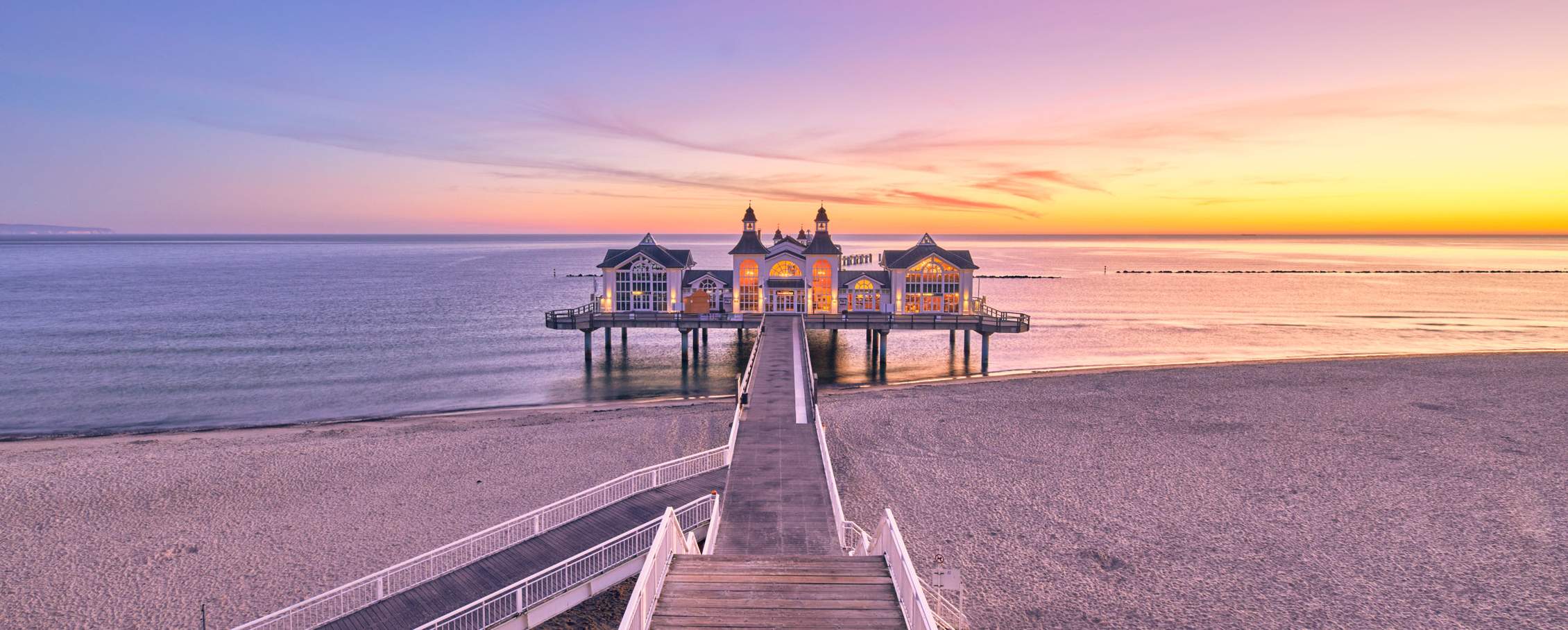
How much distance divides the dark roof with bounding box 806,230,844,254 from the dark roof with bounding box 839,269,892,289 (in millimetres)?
1521

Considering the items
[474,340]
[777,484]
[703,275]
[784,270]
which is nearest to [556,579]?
[777,484]

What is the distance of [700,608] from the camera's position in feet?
29.3

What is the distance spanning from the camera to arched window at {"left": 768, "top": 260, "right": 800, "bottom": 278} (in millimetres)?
46250

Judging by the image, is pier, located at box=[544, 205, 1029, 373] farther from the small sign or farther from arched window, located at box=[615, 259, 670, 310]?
the small sign

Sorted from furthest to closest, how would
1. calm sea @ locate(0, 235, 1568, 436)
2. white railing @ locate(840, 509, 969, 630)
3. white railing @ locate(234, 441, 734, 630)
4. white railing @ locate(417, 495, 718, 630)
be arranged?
1. calm sea @ locate(0, 235, 1568, 436)
2. white railing @ locate(234, 441, 734, 630)
3. white railing @ locate(417, 495, 718, 630)
4. white railing @ locate(840, 509, 969, 630)

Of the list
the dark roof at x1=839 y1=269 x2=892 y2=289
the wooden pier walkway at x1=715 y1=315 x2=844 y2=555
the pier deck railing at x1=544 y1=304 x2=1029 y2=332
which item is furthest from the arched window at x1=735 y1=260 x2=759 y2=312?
the wooden pier walkway at x1=715 y1=315 x2=844 y2=555

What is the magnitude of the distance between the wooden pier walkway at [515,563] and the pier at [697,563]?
0.03 metres

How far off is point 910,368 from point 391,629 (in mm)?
34664

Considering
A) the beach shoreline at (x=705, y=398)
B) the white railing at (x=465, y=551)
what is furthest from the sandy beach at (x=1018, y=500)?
the white railing at (x=465, y=551)

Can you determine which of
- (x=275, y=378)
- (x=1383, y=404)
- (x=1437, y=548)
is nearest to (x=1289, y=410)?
(x=1383, y=404)

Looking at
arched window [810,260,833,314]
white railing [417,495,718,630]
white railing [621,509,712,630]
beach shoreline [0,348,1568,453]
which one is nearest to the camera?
white railing [621,509,712,630]

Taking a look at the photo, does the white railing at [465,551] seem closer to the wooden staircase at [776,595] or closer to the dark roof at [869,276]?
the wooden staircase at [776,595]

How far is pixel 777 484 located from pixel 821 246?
30597mm

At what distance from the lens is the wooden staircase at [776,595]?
8.73 m
